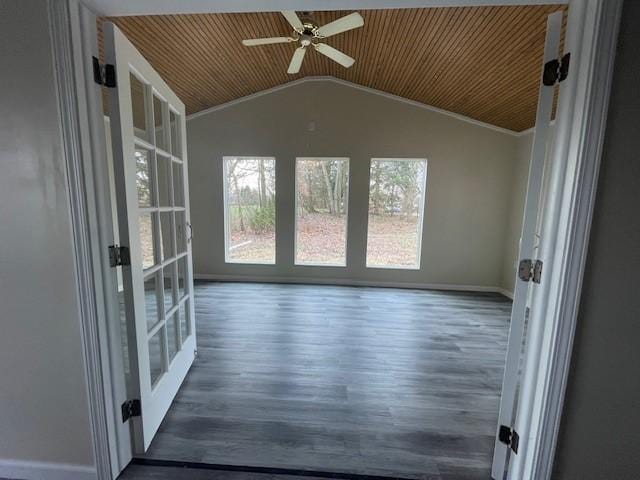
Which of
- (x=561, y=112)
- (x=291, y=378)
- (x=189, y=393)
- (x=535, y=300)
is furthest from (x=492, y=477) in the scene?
(x=189, y=393)

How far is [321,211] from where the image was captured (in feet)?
14.0

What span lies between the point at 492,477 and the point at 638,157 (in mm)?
1490

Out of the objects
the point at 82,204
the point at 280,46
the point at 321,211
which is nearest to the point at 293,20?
the point at 280,46

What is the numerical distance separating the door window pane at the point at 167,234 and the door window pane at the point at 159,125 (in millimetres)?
413

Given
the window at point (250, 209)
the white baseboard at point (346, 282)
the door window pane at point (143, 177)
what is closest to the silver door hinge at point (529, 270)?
the door window pane at point (143, 177)

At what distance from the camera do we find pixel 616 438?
3.45 ft

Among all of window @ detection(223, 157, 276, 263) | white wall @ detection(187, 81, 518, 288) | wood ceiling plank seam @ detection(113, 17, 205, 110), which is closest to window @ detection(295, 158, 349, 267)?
white wall @ detection(187, 81, 518, 288)

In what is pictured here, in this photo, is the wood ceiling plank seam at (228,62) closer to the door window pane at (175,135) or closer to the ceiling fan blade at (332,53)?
the ceiling fan blade at (332,53)

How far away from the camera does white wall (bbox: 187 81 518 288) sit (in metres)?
3.98

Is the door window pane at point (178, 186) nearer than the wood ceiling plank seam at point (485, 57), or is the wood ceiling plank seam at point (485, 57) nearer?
the door window pane at point (178, 186)

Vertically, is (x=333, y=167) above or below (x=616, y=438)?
above

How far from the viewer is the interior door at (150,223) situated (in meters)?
1.14

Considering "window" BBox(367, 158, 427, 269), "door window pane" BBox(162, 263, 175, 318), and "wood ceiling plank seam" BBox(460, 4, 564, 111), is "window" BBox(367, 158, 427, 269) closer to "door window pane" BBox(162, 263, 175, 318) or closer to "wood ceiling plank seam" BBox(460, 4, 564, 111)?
"wood ceiling plank seam" BBox(460, 4, 564, 111)

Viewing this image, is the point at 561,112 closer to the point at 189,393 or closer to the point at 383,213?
the point at 189,393
